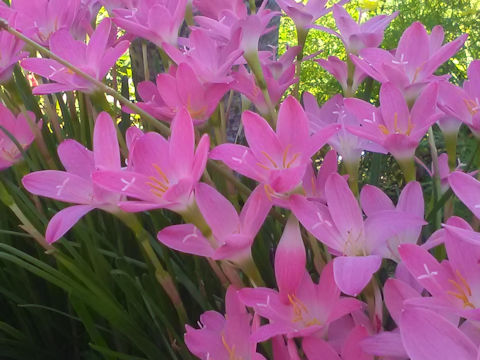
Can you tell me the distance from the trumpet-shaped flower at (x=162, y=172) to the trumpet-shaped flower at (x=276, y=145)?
0.08 feet

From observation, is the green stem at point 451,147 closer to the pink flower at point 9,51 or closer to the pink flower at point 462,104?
the pink flower at point 462,104

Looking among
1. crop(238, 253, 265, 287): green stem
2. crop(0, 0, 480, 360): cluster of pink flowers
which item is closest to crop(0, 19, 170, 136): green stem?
crop(0, 0, 480, 360): cluster of pink flowers

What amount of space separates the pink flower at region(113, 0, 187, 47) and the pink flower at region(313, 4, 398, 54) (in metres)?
0.19

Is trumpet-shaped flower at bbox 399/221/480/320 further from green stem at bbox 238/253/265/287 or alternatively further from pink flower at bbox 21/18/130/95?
pink flower at bbox 21/18/130/95

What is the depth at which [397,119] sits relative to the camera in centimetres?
58

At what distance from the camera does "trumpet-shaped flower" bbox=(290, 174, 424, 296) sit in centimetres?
47

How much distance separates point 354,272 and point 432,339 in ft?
0.24

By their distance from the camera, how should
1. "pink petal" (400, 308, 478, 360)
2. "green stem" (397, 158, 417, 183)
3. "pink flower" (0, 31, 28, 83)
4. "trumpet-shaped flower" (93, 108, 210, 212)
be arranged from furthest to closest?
"pink flower" (0, 31, 28, 83) < "green stem" (397, 158, 417, 183) < "trumpet-shaped flower" (93, 108, 210, 212) < "pink petal" (400, 308, 478, 360)

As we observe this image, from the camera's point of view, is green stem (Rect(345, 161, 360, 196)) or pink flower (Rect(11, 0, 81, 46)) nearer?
green stem (Rect(345, 161, 360, 196))

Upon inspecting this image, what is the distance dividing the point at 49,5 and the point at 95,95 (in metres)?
0.17

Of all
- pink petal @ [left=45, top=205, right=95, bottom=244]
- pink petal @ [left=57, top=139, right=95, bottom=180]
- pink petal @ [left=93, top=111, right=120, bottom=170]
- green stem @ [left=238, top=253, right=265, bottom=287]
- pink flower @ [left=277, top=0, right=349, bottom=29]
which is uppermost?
pink flower @ [left=277, top=0, right=349, bottom=29]

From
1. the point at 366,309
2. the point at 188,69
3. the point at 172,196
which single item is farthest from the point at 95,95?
the point at 366,309

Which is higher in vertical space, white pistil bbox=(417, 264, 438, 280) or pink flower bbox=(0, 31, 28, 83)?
pink flower bbox=(0, 31, 28, 83)

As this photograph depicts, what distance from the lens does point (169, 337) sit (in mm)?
697
